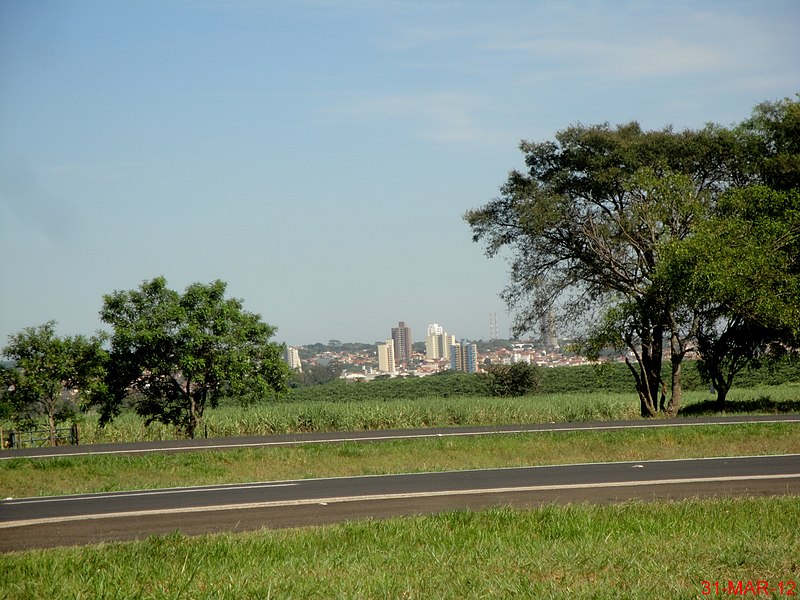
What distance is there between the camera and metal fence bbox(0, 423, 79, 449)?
1283 inches

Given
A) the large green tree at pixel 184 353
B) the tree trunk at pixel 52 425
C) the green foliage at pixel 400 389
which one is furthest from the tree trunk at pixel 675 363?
the green foliage at pixel 400 389

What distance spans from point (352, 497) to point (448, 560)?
6674mm

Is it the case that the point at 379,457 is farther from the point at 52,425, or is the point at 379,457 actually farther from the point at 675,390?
the point at 675,390

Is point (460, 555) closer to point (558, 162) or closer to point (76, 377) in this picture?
point (76, 377)

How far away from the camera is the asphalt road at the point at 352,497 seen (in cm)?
1279

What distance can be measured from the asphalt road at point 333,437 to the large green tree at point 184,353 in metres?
7.97

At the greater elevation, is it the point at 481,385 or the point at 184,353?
the point at 184,353

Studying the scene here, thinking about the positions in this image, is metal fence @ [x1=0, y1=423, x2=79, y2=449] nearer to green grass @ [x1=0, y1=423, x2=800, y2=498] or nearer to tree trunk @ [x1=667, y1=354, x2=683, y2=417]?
green grass @ [x1=0, y1=423, x2=800, y2=498]

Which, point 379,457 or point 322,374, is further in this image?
point 322,374

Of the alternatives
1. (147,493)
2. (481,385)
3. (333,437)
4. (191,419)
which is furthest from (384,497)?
(481,385)

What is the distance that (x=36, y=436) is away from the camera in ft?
120

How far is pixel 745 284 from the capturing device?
3177 cm

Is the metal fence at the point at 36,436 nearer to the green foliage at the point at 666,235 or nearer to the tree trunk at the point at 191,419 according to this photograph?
the tree trunk at the point at 191,419

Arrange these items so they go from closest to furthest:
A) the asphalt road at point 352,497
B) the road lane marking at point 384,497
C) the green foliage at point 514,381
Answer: the asphalt road at point 352,497
the road lane marking at point 384,497
the green foliage at point 514,381
